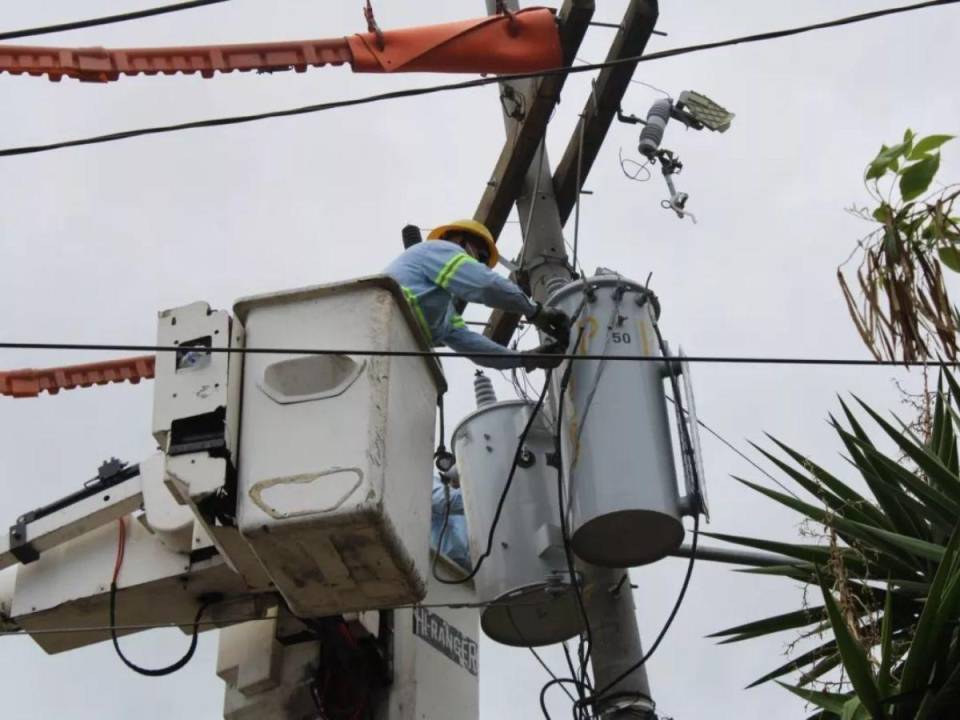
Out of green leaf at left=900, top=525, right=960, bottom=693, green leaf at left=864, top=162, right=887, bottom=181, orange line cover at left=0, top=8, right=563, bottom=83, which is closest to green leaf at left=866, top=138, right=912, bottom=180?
green leaf at left=864, top=162, right=887, bottom=181

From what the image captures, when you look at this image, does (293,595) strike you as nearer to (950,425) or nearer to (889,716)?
(889,716)

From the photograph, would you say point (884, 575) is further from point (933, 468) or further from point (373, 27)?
point (373, 27)

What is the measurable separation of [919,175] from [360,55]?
2.77 meters

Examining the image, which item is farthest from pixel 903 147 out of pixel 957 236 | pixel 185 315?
pixel 185 315

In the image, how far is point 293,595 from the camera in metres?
5.29

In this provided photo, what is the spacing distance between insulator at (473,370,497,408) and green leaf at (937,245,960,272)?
100 inches

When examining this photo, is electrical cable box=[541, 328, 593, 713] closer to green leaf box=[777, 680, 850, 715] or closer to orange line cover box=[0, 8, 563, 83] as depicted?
green leaf box=[777, 680, 850, 715]

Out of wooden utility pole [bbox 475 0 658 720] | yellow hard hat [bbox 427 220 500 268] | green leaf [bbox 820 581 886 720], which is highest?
wooden utility pole [bbox 475 0 658 720]

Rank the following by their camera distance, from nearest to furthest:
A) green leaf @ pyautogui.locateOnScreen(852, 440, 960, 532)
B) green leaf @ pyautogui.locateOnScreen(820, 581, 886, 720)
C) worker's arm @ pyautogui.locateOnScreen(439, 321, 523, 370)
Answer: green leaf @ pyautogui.locateOnScreen(820, 581, 886, 720) → green leaf @ pyautogui.locateOnScreen(852, 440, 960, 532) → worker's arm @ pyautogui.locateOnScreen(439, 321, 523, 370)

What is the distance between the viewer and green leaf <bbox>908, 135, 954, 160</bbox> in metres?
4.21

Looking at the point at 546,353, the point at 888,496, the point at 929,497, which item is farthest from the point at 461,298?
the point at 929,497

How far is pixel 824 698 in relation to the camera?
17.8 feet

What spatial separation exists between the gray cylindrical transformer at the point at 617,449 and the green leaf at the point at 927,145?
5.82 feet

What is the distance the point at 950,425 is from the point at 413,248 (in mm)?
2151
